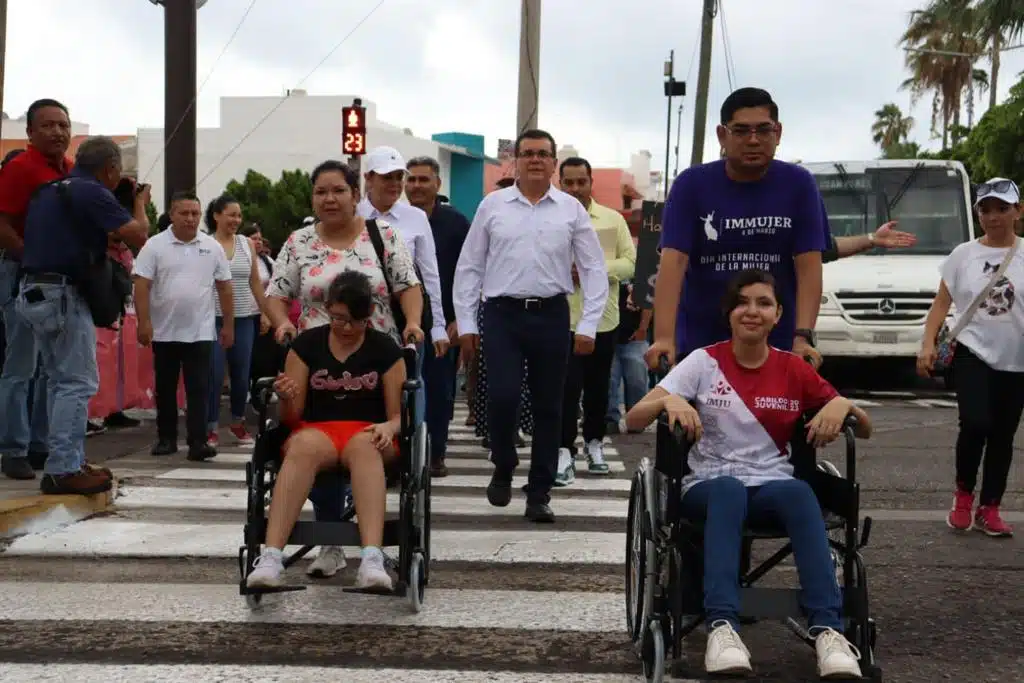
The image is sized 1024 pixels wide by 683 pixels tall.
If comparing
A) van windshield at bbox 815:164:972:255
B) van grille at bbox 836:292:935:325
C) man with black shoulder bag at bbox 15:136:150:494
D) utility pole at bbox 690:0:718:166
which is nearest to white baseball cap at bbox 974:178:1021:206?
man with black shoulder bag at bbox 15:136:150:494

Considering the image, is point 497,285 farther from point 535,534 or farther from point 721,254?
point 721,254

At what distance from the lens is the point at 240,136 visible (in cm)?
8075

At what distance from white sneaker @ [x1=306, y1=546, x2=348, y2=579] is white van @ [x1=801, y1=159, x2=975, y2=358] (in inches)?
426

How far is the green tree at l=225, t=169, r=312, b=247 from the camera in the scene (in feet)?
194

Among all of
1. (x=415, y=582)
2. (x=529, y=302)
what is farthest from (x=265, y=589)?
(x=529, y=302)

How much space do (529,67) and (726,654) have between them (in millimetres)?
15104

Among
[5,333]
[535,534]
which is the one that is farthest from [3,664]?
[5,333]

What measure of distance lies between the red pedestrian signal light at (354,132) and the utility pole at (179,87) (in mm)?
7689

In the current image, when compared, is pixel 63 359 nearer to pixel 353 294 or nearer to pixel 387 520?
pixel 353 294

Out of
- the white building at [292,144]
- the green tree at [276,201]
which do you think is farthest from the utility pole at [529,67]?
the white building at [292,144]

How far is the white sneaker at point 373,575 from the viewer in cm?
511

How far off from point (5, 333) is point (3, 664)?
4517 mm

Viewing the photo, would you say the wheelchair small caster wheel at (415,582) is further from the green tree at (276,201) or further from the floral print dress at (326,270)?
the green tree at (276,201)

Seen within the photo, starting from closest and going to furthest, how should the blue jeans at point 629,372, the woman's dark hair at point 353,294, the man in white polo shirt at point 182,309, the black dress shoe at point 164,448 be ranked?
the woman's dark hair at point 353,294 < the man in white polo shirt at point 182,309 < the black dress shoe at point 164,448 < the blue jeans at point 629,372
